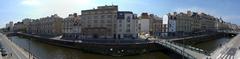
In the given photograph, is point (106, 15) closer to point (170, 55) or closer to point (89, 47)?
point (89, 47)

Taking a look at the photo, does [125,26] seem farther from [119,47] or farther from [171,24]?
[171,24]

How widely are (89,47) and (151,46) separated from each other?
16462mm

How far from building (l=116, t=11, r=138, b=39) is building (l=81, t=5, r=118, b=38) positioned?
5.61 feet

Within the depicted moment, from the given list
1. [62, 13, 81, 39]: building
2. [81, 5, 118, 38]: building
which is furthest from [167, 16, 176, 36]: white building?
[81, 5, 118, 38]: building

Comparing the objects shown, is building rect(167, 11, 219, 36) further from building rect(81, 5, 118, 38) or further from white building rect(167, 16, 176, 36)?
building rect(81, 5, 118, 38)

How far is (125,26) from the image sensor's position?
124125 mm

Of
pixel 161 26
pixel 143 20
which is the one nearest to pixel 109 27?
pixel 143 20

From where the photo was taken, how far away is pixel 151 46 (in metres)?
97.1

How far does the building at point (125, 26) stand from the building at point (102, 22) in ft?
5.61

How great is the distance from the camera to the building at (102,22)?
402 ft

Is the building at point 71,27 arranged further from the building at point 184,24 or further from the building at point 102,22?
the building at point 184,24

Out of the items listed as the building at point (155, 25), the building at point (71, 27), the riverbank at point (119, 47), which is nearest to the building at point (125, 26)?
the riverbank at point (119, 47)

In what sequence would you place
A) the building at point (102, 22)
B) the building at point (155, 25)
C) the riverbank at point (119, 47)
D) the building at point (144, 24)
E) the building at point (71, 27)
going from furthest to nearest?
the building at point (155, 25), the building at point (144, 24), the building at point (71, 27), the building at point (102, 22), the riverbank at point (119, 47)

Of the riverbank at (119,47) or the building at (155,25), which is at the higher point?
the building at (155,25)
